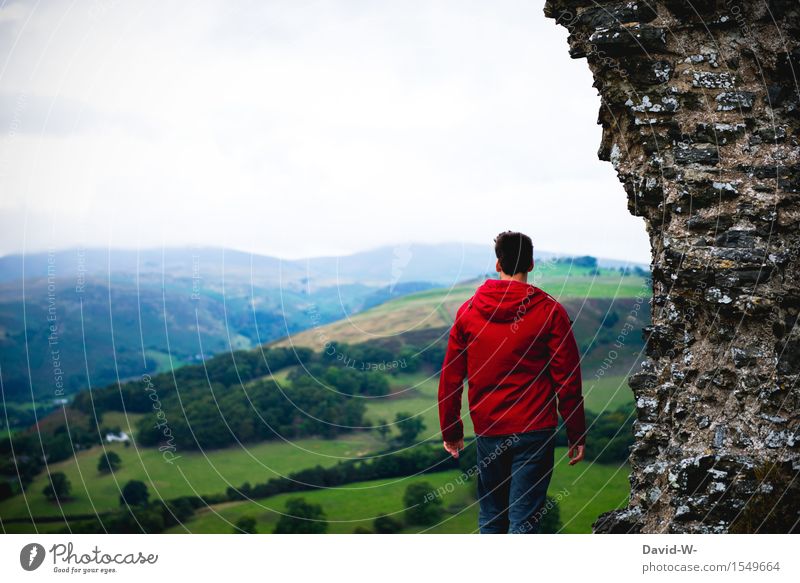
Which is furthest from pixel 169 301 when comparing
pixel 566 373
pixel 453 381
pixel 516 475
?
pixel 566 373

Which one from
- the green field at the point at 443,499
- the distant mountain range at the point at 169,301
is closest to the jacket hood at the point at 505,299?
the distant mountain range at the point at 169,301

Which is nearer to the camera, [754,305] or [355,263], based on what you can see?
[754,305]

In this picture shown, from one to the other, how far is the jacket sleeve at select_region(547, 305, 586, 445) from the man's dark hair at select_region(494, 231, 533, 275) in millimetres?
426

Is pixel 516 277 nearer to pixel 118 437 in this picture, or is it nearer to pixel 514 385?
pixel 514 385

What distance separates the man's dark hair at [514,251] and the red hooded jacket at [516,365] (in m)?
0.12

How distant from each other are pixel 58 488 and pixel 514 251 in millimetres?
9980

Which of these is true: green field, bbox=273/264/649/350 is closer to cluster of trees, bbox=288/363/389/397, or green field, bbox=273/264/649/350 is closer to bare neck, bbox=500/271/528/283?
cluster of trees, bbox=288/363/389/397

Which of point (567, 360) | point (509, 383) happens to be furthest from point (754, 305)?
point (509, 383)

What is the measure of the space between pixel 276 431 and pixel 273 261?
3071 mm

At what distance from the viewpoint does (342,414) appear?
622 inches

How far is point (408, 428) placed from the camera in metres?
15.4

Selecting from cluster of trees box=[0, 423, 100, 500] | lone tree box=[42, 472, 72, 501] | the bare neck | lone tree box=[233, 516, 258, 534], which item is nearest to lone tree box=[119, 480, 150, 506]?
lone tree box=[42, 472, 72, 501]
